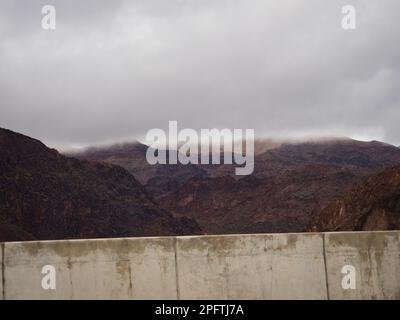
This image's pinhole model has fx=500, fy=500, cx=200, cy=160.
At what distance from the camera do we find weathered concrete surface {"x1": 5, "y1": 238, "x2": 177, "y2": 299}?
6090 millimetres

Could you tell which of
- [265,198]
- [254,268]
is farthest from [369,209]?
[265,198]

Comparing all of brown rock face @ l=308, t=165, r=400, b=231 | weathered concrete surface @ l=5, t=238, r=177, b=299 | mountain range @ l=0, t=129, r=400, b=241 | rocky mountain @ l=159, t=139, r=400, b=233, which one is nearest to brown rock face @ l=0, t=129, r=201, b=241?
mountain range @ l=0, t=129, r=400, b=241

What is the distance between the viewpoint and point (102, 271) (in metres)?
6.14

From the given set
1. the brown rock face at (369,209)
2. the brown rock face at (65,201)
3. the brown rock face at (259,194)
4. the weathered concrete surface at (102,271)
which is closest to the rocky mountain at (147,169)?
the brown rock face at (259,194)

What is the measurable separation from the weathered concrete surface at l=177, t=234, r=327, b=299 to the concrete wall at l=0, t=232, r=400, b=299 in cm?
1

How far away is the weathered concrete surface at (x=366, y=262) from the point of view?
19.4 feet

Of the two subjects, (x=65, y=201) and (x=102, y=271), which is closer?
(x=102, y=271)

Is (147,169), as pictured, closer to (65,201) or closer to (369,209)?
(65,201)

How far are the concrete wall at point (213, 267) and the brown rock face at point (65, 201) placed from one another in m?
37.4

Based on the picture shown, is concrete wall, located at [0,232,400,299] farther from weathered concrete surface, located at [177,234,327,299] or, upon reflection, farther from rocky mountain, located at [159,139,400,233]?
rocky mountain, located at [159,139,400,233]

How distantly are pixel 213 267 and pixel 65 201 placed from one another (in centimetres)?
4530
